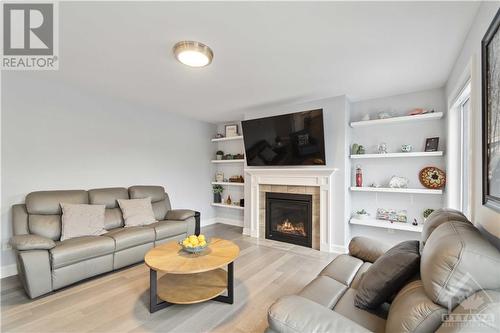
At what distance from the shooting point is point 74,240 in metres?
2.65

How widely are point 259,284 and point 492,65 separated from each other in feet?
8.69

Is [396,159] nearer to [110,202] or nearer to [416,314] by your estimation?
[416,314]

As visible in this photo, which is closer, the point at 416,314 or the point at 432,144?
the point at 416,314

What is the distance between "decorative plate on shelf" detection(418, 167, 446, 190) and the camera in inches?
126

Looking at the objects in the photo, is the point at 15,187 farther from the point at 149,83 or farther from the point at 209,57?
the point at 209,57

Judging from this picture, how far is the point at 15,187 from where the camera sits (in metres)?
2.89

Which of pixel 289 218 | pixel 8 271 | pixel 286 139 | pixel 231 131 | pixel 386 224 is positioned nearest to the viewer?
pixel 8 271

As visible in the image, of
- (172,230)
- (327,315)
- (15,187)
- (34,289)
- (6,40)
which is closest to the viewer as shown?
(327,315)

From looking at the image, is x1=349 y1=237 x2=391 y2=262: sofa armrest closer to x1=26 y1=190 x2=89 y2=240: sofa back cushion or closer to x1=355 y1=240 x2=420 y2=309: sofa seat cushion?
x1=355 y1=240 x2=420 y2=309: sofa seat cushion

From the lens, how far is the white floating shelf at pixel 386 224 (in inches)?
128

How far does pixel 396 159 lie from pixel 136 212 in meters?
4.06

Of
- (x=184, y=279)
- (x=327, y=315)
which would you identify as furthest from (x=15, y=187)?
(x=327, y=315)

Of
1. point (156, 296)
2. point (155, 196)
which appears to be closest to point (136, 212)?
point (155, 196)

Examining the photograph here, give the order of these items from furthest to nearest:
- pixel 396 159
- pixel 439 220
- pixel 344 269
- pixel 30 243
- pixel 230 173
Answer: pixel 230 173
pixel 396 159
pixel 30 243
pixel 344 269
pixel 439 220
